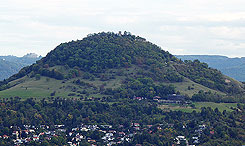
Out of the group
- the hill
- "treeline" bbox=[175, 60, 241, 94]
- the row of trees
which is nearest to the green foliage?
the hill

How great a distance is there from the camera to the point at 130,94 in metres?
141

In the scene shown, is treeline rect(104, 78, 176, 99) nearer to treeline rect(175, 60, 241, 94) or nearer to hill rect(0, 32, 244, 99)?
hill rect(0, 32, 244, 99)

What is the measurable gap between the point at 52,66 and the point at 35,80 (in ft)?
34.4

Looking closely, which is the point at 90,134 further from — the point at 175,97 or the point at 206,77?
the point at 206,77

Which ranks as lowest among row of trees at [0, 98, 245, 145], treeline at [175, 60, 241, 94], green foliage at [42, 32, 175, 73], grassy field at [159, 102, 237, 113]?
row of trees at [0, 98, 245, 145]

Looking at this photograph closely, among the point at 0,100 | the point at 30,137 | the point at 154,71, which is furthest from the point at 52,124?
the point at 154,71

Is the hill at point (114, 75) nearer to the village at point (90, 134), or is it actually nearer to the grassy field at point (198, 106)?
the grassy field at point (198, 106)

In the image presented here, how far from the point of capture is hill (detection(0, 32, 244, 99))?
143750mm

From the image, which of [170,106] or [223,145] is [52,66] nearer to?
[170,106]

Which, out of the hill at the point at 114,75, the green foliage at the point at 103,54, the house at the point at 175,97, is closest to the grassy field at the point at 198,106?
the house at the point at 175,97

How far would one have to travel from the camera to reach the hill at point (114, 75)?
5659 inches

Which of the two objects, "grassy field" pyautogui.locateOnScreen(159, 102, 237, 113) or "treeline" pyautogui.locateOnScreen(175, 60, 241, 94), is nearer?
"grassy field" pyautogui.locateOnScreen(159, 102, 237, 113)

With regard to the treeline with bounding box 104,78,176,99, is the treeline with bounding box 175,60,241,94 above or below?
above

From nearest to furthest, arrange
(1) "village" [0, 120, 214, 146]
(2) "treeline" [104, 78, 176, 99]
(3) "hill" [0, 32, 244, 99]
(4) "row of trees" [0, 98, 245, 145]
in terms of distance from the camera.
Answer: (1) "village" [0, 120, 214, 146] < (4) "row of trees" [0, 98, 245, 145] < (2) "treeline" [104, 78, 176, 99] < (3) "hill" [0, 32, 244, 99]
